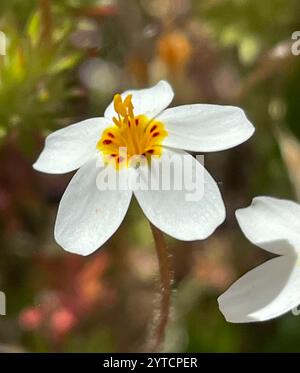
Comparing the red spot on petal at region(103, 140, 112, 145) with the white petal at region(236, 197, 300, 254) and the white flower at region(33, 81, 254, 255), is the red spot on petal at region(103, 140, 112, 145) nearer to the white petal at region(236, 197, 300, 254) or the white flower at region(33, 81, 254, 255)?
the white flower at region(33, 81, 254, 255)

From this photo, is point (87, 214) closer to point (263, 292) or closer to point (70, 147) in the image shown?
point (70, 147)

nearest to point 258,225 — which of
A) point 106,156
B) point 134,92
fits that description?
point 106,156

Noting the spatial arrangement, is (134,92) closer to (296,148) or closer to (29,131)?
(29,131)

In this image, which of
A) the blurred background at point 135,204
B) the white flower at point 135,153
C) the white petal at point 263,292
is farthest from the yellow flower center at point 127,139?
the blurred background at point 135,204

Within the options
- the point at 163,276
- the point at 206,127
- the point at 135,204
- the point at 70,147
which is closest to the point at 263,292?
the point at 163,276

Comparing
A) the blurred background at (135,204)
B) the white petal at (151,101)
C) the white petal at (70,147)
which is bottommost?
the blurred background at (135,204)

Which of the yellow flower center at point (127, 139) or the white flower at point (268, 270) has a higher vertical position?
the yellow flower center at point (127, 139)

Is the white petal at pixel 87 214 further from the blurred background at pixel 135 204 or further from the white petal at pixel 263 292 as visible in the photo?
the blurred background at pixel 135 204
